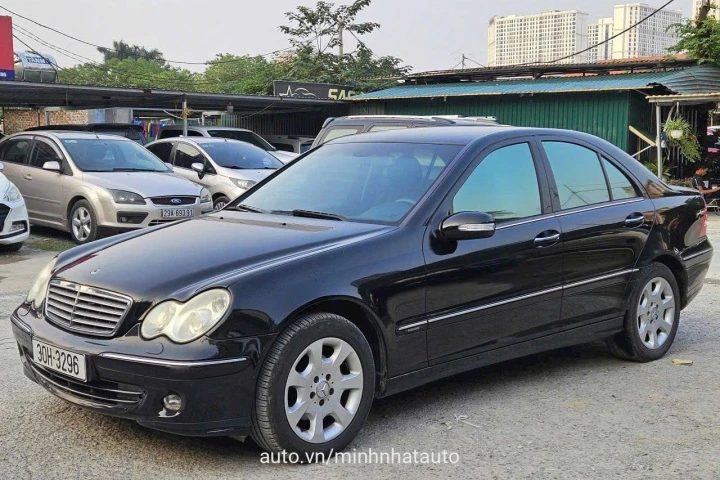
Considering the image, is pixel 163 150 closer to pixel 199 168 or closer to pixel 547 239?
pixel 199 168

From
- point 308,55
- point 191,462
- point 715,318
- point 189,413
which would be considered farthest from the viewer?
point 308,55

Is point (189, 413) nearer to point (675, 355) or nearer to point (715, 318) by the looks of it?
point (675, 355)

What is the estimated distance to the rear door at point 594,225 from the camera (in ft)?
16.6

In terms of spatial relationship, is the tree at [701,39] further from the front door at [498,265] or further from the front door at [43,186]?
the front door at [498,265]

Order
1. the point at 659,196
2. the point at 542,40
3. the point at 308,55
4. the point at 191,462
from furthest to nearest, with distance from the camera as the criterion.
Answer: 1. the point at 542,40
2. the point at 308,55
3. the point at 659,196
4. the point at 191,462

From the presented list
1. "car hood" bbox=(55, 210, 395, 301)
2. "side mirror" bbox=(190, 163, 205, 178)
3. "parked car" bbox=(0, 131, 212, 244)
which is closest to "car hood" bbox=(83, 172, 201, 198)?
"parked car" bbox=(0, 131, 212, 244)

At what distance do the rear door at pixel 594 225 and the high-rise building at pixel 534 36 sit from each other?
5836 centimetres

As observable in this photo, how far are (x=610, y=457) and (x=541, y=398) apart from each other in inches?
36.0

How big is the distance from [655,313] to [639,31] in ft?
187

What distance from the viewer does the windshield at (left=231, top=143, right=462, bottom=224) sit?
462cm

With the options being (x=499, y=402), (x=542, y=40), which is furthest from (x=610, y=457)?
(x=542, y=40)

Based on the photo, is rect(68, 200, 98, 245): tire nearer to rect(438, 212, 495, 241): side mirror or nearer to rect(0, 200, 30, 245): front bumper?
rect(0, 200, 30, 245): front bumper

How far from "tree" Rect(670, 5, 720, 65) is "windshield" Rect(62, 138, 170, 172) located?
48.5 feet

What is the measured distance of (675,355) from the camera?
5.90 m
